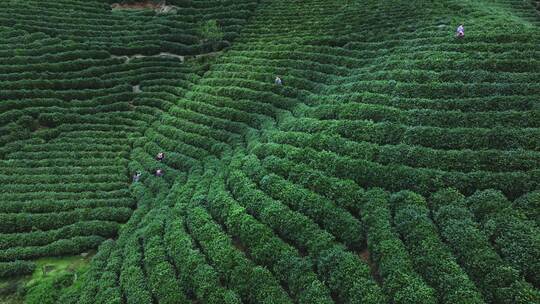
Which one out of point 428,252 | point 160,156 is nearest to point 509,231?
point 428,252

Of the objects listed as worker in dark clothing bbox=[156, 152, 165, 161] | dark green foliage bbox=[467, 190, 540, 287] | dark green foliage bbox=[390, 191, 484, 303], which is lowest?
worker in dark clothing bbox=[156, 152, 165, 161]

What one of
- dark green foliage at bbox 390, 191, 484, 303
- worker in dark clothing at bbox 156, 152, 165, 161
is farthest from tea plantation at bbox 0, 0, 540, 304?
worker in dark clothing at bbox 156, 152, 165, 161

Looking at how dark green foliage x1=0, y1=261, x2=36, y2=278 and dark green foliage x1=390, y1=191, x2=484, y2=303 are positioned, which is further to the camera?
dark green foliage x1=0, y1=261, x2=36, y2=278

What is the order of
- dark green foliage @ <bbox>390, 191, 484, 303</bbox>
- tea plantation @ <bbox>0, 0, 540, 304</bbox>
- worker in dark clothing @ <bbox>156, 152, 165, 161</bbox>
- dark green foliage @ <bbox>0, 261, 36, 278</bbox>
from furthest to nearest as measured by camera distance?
worker in dark clothing @ <bbox>156, 152, 165, 161</bbox>
dark green foliage @ <bbox>0, 261, 36, 278</bbox>
tea plantation @ <bbox>0, 0, 540, 304</bbox>
dark green foliage @ <bbox>390, 191, 484, 303</bbox>

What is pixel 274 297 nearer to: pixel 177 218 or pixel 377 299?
pixel 377 299

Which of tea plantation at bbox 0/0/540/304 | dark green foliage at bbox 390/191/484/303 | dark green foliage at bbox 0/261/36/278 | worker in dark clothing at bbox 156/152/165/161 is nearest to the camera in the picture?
dark green foliage at bbox 390/191/484/303

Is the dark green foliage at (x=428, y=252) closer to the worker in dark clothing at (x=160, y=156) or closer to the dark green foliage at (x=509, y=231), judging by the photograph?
the dark green foliage at (x=509, y=231)

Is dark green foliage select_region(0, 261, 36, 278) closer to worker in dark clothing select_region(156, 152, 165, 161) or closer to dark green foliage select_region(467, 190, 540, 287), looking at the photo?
worker in dark clothing select_region(156, 152, 165, 161)

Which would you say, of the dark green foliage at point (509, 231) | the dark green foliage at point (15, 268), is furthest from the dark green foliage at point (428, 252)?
the dark green foliage at point (15, 268)

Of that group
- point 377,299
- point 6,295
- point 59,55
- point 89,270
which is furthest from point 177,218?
point 59,55
